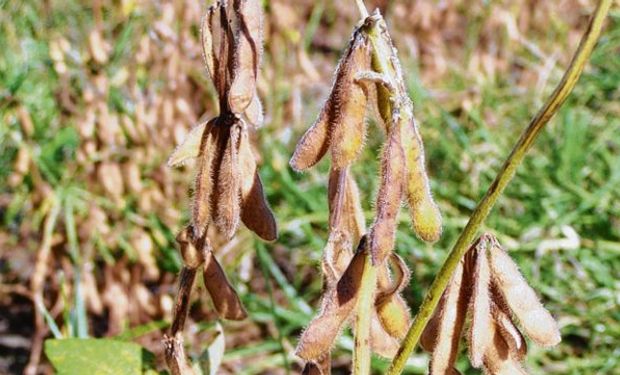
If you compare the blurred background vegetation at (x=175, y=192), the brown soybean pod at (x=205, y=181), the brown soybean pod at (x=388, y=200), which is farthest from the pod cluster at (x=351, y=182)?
the blurred background vegetation at (x=175, y=192)

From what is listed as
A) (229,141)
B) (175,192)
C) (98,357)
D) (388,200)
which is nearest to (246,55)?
(229,141)

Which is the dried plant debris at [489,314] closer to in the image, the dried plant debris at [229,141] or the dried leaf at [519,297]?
the dried leaf at [519,297]

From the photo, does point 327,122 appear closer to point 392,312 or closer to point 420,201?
point 420,201

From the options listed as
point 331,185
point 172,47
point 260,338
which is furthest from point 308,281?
point 331,185

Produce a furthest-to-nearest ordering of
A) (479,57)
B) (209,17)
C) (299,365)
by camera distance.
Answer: (479,57) → (299,365) → (209,17)

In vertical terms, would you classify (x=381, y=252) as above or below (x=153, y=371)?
above

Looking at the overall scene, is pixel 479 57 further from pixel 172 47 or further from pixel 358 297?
pixel 358 297

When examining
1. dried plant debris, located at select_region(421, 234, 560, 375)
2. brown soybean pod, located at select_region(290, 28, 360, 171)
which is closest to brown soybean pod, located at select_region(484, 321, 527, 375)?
dried plant debris, located at select_region(421, 234, 560, 375)
